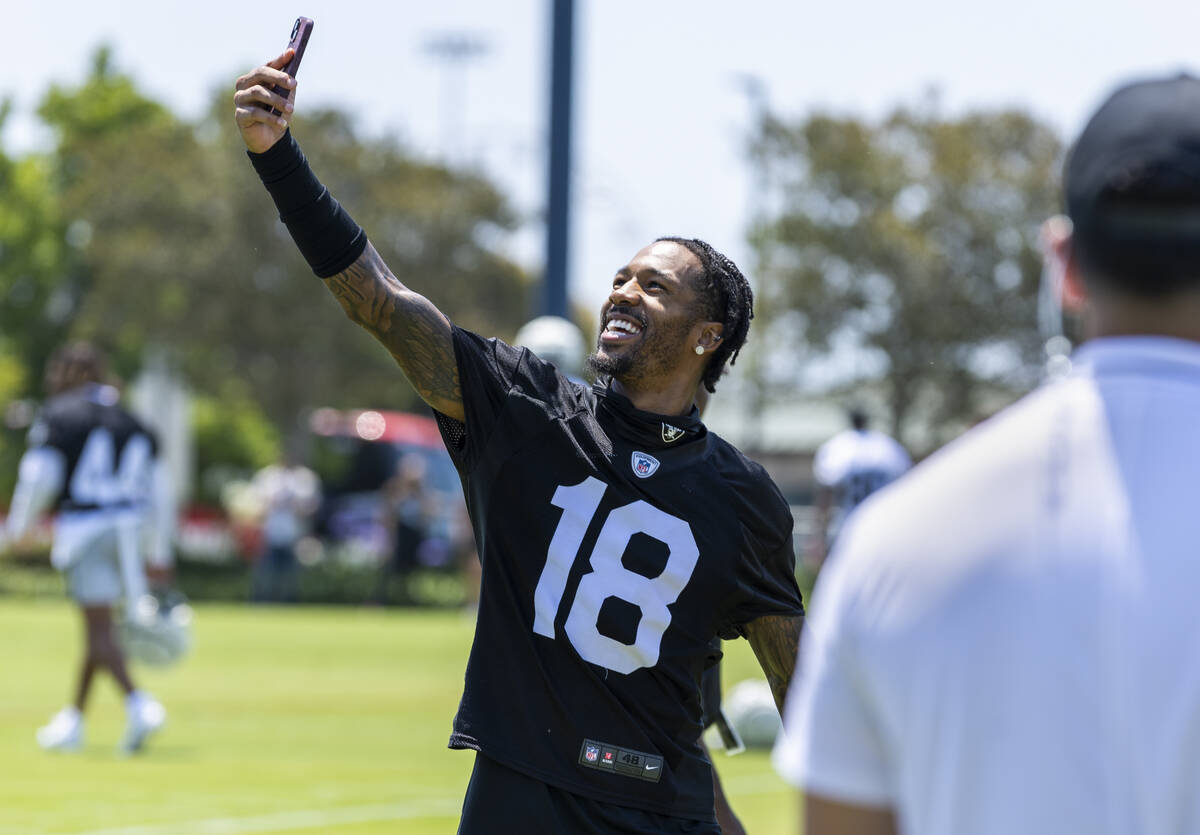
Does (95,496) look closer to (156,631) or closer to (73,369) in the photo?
(73,369)

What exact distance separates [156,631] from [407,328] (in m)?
7.97

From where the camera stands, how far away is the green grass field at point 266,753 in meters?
8.80

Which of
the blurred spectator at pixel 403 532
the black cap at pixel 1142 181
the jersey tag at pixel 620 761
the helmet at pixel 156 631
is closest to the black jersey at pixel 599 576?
the jersey tag at pixel 620 761

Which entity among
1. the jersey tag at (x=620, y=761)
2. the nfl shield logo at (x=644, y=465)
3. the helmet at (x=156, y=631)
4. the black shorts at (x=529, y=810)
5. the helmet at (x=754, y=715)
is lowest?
the helmet at (x=754, y=715)

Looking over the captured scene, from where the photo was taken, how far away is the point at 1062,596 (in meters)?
1.73

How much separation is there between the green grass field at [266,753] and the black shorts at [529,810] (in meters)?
4.81

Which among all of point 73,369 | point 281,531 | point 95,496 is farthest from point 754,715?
point 281,531

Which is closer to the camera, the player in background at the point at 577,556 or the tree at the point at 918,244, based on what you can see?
the player in background at the point at 577,556

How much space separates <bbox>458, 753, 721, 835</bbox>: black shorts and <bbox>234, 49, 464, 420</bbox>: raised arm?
0.83 metres

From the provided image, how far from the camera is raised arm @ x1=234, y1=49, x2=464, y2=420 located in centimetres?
393

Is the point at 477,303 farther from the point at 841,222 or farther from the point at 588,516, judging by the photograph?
the point at 588,516

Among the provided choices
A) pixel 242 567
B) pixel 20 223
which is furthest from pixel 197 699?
pixel 20 223

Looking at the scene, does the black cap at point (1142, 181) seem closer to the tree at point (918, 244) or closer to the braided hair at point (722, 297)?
the braided hair at point (722, 297)

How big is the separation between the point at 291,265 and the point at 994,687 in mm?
40526
